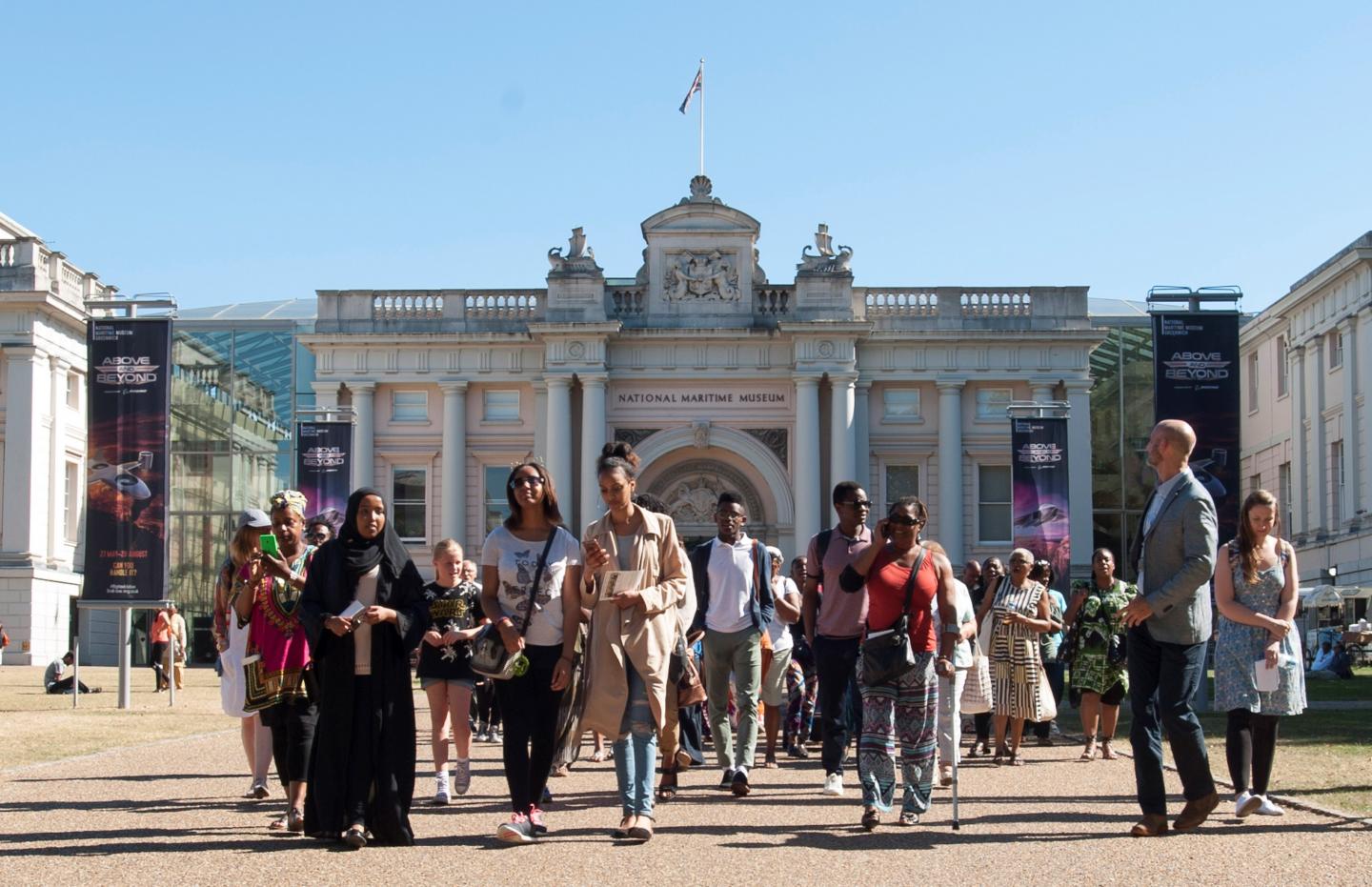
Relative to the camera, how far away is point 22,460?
155 feet

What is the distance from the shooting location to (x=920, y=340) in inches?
1657

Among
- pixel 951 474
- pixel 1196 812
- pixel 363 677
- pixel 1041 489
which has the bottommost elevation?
pixel 1196 812

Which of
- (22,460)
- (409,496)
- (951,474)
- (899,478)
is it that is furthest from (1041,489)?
(22,460)

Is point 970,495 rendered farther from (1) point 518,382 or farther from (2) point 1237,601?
(2) point 1237,601

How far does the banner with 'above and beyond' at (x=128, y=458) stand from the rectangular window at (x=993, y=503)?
76.1ft

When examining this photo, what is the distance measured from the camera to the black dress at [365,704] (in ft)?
29.3

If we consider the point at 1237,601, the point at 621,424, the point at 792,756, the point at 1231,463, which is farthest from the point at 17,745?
the point at 621,424

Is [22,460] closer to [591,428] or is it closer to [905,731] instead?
[591,428]

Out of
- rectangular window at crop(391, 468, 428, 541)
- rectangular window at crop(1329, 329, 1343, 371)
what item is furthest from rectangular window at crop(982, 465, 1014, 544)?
rectangular window at crop(1329, 329, 1343, 371)

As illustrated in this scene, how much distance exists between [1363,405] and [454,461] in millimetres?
25063

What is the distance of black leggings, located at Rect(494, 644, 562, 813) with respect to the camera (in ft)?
30.0

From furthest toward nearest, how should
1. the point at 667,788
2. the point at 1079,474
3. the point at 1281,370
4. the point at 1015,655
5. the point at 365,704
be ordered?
the point at 1281,370 < the point at 1079,474 < the point at 1015,655 < the point at 667,788 < the point at 365,704

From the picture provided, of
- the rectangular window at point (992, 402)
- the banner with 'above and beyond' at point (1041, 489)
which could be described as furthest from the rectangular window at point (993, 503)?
the banner with 'above and beyond' at point (1041, 489)

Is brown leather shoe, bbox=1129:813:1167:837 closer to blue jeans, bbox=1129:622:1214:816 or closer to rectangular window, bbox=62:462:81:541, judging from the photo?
blue jeans, bbox=1129:622:1214:816
